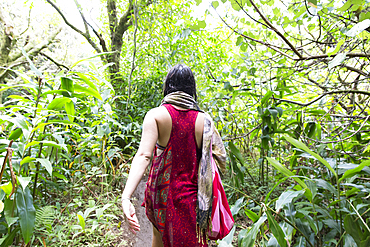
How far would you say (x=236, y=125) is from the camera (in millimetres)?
2863

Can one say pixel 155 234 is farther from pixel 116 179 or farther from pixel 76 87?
pixel 116 179

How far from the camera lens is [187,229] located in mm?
1174

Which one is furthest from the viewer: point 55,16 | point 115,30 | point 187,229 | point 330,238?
point 55,16

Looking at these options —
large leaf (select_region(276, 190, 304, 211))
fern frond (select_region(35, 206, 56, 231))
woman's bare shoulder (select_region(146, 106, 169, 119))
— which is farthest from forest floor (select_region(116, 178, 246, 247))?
large leaf (select_region(276, 190, 304, 211))

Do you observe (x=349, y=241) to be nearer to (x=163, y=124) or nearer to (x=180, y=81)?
(x=163, y=124)

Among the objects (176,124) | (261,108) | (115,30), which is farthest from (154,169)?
(115,30)

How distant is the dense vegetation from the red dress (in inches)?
13.8

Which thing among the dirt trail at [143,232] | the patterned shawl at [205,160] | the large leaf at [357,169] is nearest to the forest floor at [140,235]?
the dirt trail at [143,232]

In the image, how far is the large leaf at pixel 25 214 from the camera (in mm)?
1022

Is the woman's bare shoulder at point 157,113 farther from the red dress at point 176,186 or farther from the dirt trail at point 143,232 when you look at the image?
the dirt trail at point 143,232

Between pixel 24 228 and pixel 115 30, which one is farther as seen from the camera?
pixel 115 30

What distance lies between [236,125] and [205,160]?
5.61 ft

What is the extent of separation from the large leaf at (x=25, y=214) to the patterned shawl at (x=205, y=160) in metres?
0.86

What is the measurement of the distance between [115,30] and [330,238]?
168 inches
